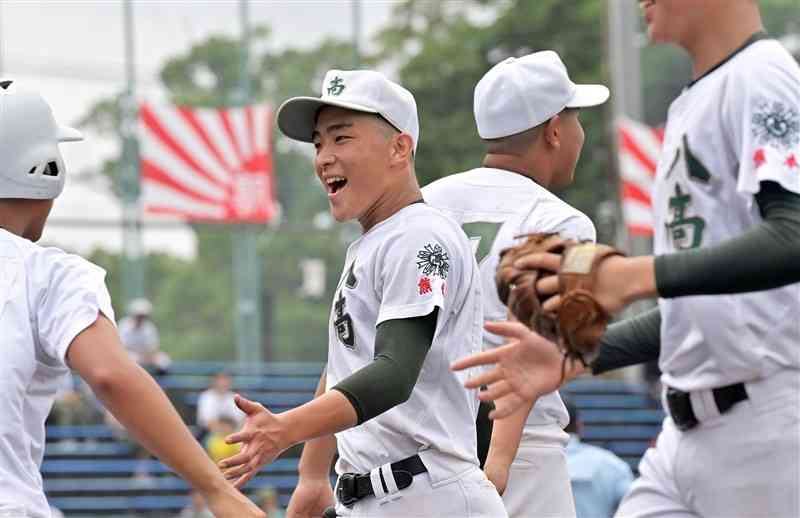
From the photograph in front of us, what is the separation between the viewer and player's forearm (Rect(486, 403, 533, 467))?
195 inches

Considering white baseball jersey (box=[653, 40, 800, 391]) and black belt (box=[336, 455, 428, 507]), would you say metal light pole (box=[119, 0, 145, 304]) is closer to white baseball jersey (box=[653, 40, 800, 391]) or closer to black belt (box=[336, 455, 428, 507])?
black belt (box=[336, 455, 428, 507])

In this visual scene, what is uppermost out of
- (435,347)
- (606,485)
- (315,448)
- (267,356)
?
(435,347)

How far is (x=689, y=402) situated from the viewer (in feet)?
13.2

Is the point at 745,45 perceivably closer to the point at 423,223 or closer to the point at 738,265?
the point at 738,265

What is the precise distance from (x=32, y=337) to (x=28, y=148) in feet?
2.17

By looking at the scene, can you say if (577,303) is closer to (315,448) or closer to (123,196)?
(315,448)

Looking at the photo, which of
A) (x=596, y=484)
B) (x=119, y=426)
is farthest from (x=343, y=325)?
(x=119, y=426)

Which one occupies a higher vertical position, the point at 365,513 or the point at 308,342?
the point at 365,513

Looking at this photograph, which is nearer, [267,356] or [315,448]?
[315,448]

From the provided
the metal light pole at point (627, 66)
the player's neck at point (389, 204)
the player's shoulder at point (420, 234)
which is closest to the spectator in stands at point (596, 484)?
the player's neck at point (389, 204)

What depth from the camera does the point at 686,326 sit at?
13.0 ft

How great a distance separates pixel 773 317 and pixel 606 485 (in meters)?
4.93

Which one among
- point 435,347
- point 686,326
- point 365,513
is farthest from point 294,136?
point 686,326

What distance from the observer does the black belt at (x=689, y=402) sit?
12.8 ft
